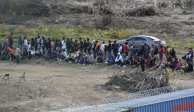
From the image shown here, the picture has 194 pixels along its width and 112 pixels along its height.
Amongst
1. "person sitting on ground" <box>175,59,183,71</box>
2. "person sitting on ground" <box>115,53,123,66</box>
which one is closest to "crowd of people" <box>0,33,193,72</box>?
"person sitting on ground" <box>115,53,123,66</box>

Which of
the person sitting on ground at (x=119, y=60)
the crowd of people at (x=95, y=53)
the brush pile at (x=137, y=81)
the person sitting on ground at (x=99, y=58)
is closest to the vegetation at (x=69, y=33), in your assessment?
the crowd of people at (x=95, y=53)

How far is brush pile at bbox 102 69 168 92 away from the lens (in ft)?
46.9

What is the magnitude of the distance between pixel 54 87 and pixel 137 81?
15.9 ft

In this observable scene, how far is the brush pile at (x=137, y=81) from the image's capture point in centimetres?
1429

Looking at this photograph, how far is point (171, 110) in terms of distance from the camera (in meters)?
9.22

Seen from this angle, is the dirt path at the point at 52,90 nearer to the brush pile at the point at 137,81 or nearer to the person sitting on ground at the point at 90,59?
the brush pile at the point at 137,81

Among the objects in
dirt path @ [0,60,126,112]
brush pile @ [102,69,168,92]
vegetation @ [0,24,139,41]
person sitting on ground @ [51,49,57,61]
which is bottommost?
dirt path @ [0,60,126,112]

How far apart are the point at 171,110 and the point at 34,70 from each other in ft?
45.2

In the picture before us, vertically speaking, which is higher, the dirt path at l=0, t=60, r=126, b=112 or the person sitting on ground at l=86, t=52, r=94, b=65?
the person sitting on ground at l=86, t=52, r=94, b=65

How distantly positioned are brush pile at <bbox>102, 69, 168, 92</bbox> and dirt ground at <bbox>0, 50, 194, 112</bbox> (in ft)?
2.18

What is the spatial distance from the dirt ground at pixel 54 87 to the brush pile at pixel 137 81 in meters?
0.67

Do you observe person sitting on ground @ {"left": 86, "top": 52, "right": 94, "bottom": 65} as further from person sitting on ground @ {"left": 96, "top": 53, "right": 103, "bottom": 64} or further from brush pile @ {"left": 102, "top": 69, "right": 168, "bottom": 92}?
brush pile @ {"left": 102, "top": 69, "right": 168, "bottom": 92}

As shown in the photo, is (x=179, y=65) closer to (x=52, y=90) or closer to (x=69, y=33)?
(x=52, y=90)

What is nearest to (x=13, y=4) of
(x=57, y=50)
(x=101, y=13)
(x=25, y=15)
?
(x=25, y=15)
